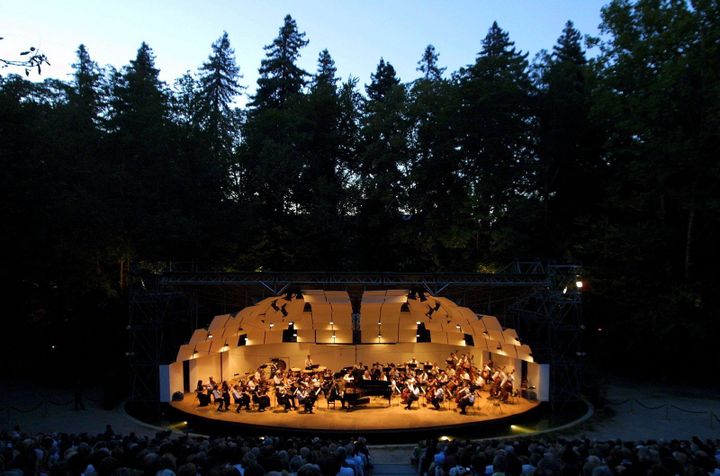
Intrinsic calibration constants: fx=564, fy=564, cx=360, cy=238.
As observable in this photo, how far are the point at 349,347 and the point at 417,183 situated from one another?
1082 cm

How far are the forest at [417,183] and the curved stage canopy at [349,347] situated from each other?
609 cm

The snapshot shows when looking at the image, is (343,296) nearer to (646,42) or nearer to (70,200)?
(70,200)

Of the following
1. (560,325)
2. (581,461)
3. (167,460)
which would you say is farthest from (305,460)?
(560,325)

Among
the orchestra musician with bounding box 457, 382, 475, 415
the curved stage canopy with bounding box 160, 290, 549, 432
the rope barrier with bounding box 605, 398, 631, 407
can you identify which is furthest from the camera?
the rope barrier with bounding box 605, 398, 631, 407

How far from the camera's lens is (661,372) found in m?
23.7

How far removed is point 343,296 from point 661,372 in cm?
1493

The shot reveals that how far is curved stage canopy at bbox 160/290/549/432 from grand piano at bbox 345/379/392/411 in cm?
35

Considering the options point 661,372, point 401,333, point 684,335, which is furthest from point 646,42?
point 401,333

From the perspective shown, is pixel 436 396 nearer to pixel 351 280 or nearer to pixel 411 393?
pixel 411 393

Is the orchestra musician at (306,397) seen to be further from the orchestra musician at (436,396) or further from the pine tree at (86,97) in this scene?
the pine tree at (86,97)

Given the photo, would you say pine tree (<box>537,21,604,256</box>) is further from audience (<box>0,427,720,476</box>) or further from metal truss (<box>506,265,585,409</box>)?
audience (<box>0,427,720,476</box>)

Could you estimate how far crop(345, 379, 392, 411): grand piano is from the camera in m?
16.5

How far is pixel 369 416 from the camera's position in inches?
→ 623

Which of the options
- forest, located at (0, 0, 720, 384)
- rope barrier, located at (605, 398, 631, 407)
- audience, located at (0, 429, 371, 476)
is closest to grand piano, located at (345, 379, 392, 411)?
rope barrier, located at (605, 398, 631, 407)
